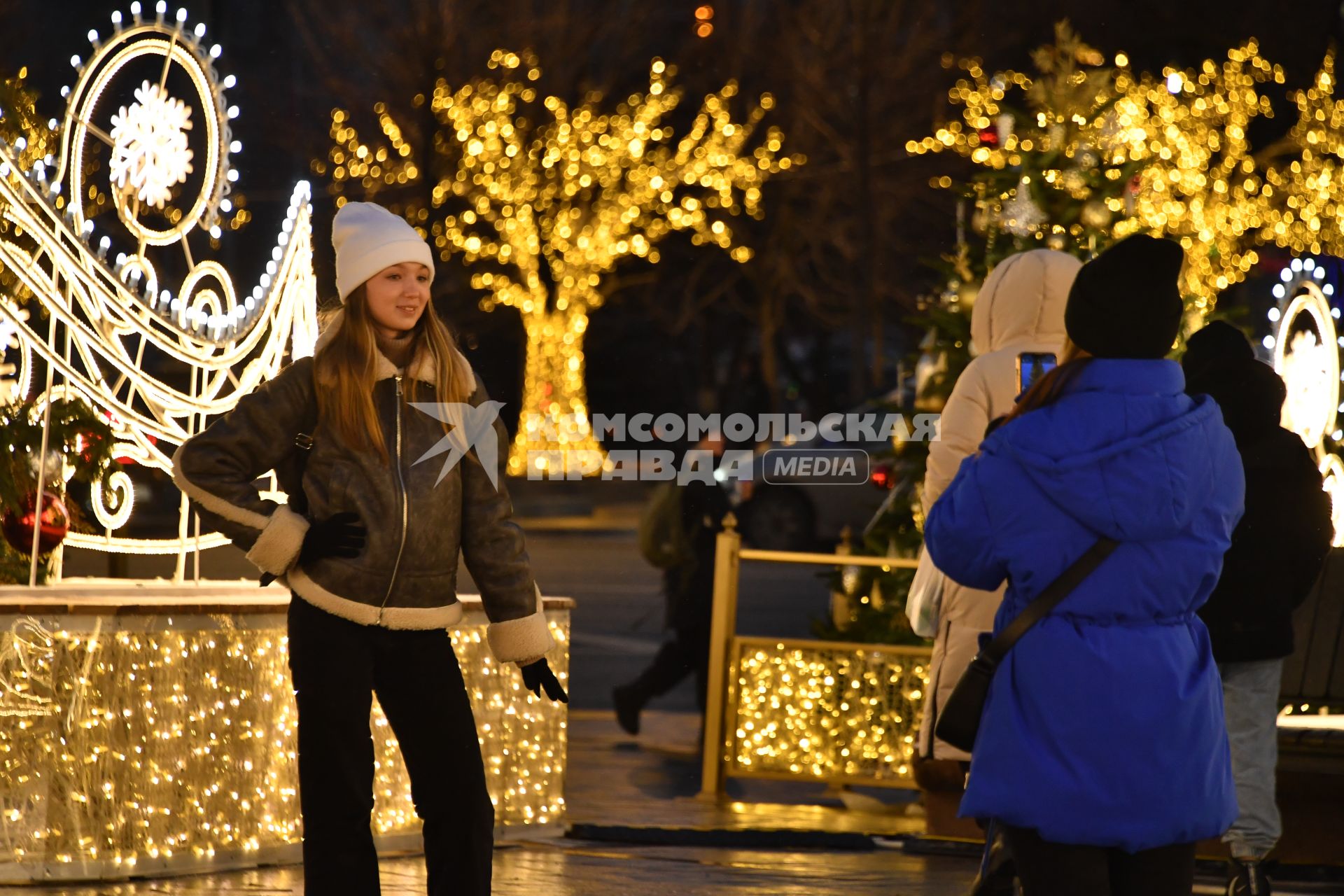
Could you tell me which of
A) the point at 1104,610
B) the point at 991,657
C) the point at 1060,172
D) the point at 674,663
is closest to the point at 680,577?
the point at 674,663

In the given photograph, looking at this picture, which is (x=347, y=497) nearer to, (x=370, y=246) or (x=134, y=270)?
(x=370, y=246)

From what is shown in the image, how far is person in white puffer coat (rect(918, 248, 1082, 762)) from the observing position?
5.60m

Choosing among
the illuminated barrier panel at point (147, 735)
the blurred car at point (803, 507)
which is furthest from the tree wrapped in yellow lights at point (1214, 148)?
the illuminated barrier panel at point (147, 735)

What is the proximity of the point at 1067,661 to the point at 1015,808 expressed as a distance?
273mm

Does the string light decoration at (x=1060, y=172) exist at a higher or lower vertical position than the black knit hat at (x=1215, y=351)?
higher

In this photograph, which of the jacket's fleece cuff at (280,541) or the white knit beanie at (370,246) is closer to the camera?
the jacket's fleece cuff at (280,541)

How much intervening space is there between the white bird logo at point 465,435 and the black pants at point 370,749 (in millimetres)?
382

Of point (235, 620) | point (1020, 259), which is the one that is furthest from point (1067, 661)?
point (235, 620)

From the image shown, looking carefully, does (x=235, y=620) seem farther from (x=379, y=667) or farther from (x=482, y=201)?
(x=482, y=201)

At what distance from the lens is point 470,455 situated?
429 centimetres

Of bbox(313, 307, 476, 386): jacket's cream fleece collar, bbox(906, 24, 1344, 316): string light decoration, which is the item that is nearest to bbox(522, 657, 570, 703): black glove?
bbox(313, 307, 476, 386): jacket's cream fleece collar

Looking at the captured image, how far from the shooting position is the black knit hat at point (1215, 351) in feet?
18.1

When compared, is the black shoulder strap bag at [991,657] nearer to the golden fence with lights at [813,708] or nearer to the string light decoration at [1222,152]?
the golden fence with lights at [813,708]

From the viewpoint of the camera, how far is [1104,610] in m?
3.42
